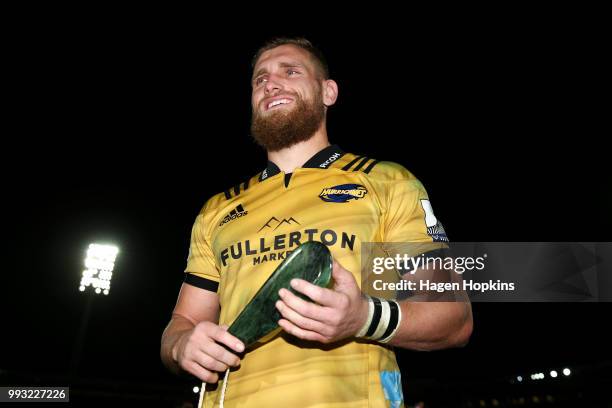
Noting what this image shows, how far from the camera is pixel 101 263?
57.6 ft

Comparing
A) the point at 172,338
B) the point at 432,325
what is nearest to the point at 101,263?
the point at 172,338

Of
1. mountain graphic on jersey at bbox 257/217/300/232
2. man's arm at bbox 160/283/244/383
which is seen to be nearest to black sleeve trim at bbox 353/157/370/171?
mountain graphic on jersey at bbox 257/217/300/232

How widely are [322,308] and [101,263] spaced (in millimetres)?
17990

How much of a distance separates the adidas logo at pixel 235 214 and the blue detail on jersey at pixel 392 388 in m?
1.04

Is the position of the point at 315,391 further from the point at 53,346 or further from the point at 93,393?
the point at 53,346

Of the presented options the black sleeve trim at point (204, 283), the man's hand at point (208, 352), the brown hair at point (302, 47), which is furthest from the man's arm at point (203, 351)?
the brown hair at point (302, 47)

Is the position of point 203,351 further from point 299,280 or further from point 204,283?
point 204,283

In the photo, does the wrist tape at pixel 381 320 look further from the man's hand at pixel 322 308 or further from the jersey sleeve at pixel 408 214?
the jersey sleeve at pixel 408 214

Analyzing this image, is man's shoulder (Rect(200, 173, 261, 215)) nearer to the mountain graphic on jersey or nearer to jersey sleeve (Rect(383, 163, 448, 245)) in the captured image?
the mountain graphic on jersey

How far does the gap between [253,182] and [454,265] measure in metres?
1.23

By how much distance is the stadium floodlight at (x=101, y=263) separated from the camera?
17.4 metres

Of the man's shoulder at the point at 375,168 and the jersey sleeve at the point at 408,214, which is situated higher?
the man's shoulder at the point at 375,168

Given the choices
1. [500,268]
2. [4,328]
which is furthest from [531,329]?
[4,328]

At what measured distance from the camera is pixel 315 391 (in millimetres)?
1700
